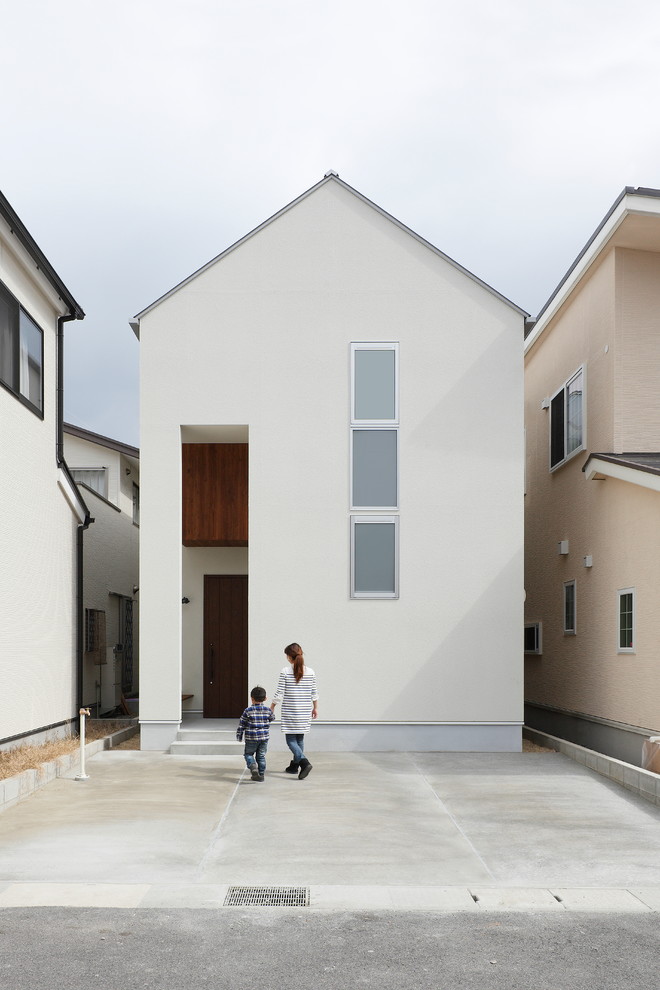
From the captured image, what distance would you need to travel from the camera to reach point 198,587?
16328mm

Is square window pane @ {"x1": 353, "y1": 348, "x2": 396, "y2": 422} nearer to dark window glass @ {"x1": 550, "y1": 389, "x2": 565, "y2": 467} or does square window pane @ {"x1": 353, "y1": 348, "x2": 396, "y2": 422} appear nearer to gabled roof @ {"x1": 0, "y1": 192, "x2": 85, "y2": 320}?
gabled roof @ {"x1": 0, "y1": 192, "x2": 85, "y2": 320}

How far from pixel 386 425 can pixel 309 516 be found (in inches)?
68.9

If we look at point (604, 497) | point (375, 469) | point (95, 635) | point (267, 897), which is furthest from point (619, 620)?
point (95, 635)

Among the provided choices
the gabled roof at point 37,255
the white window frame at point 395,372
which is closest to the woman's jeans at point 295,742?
the white window frame at point 395,372

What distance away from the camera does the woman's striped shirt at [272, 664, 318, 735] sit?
11461 mm

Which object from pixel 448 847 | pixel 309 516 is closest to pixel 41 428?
pixel 309 516

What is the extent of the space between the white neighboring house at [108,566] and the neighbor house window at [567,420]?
28.6 ft

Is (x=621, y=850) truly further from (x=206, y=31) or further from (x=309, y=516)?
(x=206, y=31)

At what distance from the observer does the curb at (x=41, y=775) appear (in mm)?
9391

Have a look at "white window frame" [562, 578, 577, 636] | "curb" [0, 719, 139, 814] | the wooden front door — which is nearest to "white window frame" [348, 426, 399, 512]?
the wooden front door

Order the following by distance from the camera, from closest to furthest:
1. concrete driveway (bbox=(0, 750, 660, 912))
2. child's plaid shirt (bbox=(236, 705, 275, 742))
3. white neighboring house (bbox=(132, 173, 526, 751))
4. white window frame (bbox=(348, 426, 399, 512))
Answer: concrete driveway (bbox=(0, 750, 660, 912)) < child's plaid shirt (bbox=(236, 705, 275, 742)) < white neighboring house (bbox=(132, 173, 526, 751)) < white window frame (bbox=(348, 426, 399, 512))

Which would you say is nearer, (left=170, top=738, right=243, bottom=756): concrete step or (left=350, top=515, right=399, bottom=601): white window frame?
(left=170, top=738, right=243, bottom=756): concrete step

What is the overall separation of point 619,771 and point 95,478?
1470cm

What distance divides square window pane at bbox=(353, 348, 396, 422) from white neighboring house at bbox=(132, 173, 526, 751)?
0.02m
